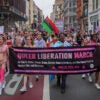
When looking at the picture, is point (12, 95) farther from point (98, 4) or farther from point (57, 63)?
point (98, 4)

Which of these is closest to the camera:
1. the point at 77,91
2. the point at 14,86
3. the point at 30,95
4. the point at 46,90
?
the point at 30,95

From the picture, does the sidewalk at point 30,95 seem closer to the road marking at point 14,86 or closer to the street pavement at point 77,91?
the road marking at point 14,86

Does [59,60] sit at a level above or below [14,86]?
above

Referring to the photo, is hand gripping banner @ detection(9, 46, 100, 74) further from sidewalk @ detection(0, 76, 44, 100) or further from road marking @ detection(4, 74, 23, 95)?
Answer: road marking @ detection(4, 74, 23, 95)

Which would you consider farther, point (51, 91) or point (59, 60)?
point (51, 91)

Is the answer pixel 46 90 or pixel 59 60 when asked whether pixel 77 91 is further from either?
pixel 59 60

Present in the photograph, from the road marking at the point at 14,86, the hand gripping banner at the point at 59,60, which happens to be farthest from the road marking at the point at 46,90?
the road marking at the point at 14,86

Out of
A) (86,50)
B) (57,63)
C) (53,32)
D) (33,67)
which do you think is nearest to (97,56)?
(86,50)

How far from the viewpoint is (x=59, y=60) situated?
10.3m

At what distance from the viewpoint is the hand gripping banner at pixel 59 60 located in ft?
33.6

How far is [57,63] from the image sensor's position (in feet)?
33.6

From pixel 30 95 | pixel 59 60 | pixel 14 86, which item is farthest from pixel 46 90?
pixel 14 86

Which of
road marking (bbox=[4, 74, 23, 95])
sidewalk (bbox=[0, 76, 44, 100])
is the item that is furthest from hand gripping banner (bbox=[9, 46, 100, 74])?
road marking (bbox=[4, 74, 23, 95])

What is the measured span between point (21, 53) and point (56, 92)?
1.40 meters
